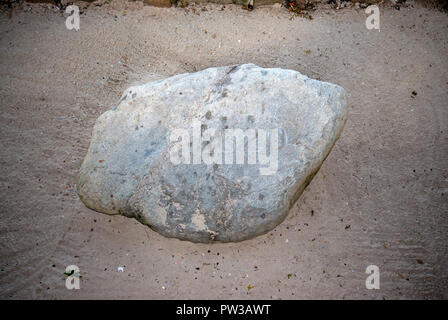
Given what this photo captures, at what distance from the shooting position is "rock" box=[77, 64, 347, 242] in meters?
2.81

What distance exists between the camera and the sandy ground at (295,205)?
3010mm

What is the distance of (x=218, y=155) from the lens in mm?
2857

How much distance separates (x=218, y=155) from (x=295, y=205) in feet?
3.22

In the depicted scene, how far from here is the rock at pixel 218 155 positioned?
281cm

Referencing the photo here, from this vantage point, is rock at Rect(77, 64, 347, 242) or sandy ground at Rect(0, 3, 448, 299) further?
sandy ground at Rect(0, 3, 448, 299)

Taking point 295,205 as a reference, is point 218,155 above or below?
above

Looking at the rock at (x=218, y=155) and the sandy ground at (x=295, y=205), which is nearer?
the rock at (x=218, y=155)

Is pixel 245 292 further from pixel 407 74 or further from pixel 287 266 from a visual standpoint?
pixel 407 74

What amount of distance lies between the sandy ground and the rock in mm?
380

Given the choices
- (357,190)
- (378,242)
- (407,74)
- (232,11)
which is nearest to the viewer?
(378,242)

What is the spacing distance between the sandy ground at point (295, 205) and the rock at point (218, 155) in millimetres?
380

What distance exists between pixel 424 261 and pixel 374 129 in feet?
4.60

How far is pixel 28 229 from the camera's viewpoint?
3232mm

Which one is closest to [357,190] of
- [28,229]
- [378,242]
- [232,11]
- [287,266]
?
[378,242]
